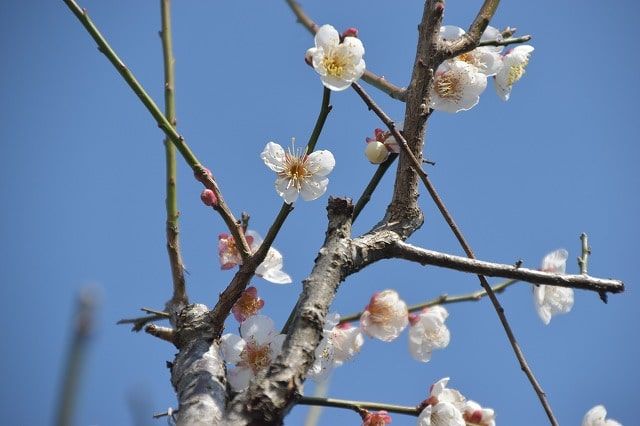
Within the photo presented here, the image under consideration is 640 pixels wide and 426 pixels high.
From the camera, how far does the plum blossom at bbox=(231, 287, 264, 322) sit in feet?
5.79

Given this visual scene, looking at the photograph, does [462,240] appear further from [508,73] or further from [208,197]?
[508,73]

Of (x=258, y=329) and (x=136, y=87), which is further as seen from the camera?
(x=258, y=329)

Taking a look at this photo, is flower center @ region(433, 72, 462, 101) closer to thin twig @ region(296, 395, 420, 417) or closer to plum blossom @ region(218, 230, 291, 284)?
plum blossom @ region(218, 230, 291, 284)

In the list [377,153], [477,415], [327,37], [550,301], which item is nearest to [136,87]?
[327,37]

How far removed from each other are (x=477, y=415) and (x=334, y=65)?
1039mm

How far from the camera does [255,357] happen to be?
5.34ft

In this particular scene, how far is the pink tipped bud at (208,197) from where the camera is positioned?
1529mm

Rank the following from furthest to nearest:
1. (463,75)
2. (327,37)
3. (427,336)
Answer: (427,336) < (463,75) < (327,37)

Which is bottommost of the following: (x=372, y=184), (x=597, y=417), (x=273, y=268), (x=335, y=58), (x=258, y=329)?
(x=258, y=329)

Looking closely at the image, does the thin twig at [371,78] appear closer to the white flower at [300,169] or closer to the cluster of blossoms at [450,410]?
the white flower at [300,169]

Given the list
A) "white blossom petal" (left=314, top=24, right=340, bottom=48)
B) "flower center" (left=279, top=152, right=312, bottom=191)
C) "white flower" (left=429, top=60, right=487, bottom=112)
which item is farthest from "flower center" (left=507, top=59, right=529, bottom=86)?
"flower center" (left=279, top=152, right=312, bottom=191)

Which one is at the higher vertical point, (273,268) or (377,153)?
(377,153)

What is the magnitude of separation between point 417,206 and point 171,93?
749 millimetres

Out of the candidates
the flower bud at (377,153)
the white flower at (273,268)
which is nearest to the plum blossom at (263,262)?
the white flower at (273,268)
